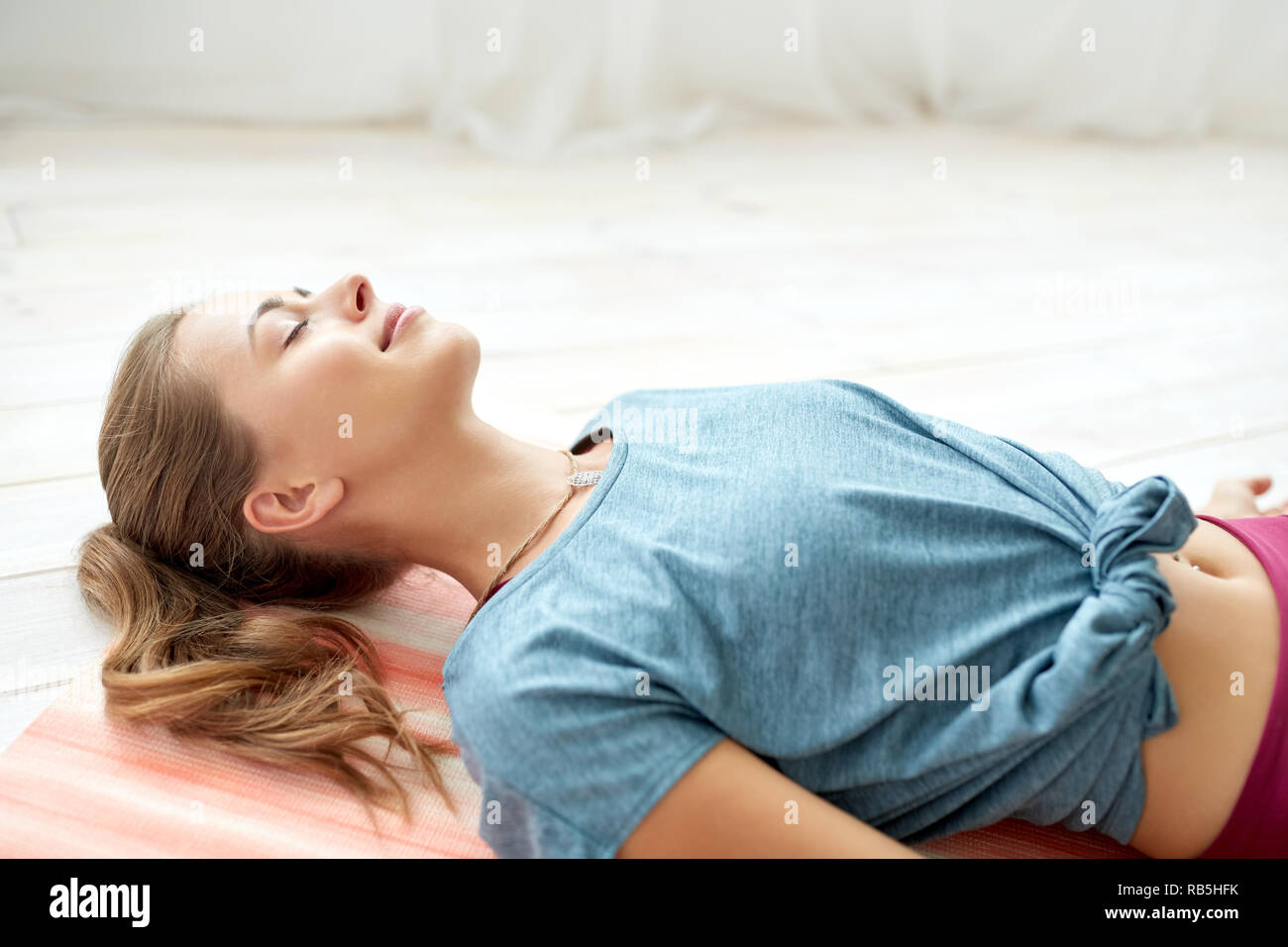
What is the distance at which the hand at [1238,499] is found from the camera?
1517 mm

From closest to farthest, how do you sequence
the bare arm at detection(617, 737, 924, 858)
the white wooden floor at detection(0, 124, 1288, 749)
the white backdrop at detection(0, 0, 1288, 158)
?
the bare arm at detection(617, 737, 924, 858) < the white wooden floor at detection(0, 124, 1288, 749) < the white backdrop at detection(0, 0, 1288, 158)

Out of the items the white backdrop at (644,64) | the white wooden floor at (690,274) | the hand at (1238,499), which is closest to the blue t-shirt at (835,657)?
the hand at (1238,499)

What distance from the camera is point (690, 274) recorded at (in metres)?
2.57

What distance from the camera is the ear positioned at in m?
1.20

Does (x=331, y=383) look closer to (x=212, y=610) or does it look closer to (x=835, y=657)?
(x=212, y=610)

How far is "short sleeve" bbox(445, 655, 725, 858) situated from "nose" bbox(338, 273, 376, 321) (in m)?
0.45

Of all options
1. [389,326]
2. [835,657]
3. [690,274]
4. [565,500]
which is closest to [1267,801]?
[835,657]

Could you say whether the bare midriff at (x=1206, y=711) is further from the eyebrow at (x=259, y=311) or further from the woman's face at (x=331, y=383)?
the eyebrow at (x=259, y=311)

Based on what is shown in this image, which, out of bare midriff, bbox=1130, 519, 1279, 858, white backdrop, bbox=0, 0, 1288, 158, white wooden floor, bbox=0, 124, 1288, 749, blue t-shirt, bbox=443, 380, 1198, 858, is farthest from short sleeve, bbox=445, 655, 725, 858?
white backdrop, bbox=0, 0, 1288, 158

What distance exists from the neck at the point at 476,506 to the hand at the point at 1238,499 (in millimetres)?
883

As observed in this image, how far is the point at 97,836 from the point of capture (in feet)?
3.70

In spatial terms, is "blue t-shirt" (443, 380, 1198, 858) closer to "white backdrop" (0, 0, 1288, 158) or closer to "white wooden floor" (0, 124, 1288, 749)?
"white wooden floor" (0, 124, 1288, 749)

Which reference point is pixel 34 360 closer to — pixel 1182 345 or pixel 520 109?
pixel 520 109
